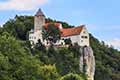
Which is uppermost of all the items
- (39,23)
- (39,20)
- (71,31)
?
(39,20)

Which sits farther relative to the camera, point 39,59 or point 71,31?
point 71,31

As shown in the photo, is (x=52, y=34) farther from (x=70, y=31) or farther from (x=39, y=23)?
(x=39, y=23)

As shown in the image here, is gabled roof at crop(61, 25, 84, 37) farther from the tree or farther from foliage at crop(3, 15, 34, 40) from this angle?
foliage at crop(3, 15, 34, 40)

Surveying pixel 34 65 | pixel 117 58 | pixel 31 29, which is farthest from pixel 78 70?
pixel 34 65

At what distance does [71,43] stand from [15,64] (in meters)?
57.0

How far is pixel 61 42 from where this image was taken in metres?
123

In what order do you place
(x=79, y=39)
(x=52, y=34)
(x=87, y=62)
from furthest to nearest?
(x=87, y=62) → (x=79, y=39) → (x=52, y=34)

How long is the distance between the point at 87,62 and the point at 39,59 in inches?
709

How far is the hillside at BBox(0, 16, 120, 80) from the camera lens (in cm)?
6525

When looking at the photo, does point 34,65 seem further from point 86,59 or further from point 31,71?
point 86,59

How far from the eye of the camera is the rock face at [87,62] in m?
123

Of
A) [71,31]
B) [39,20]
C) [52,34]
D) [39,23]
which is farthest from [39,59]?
[39,20]

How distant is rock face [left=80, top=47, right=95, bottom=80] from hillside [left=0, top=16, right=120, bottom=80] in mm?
1280

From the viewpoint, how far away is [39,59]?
109 m
